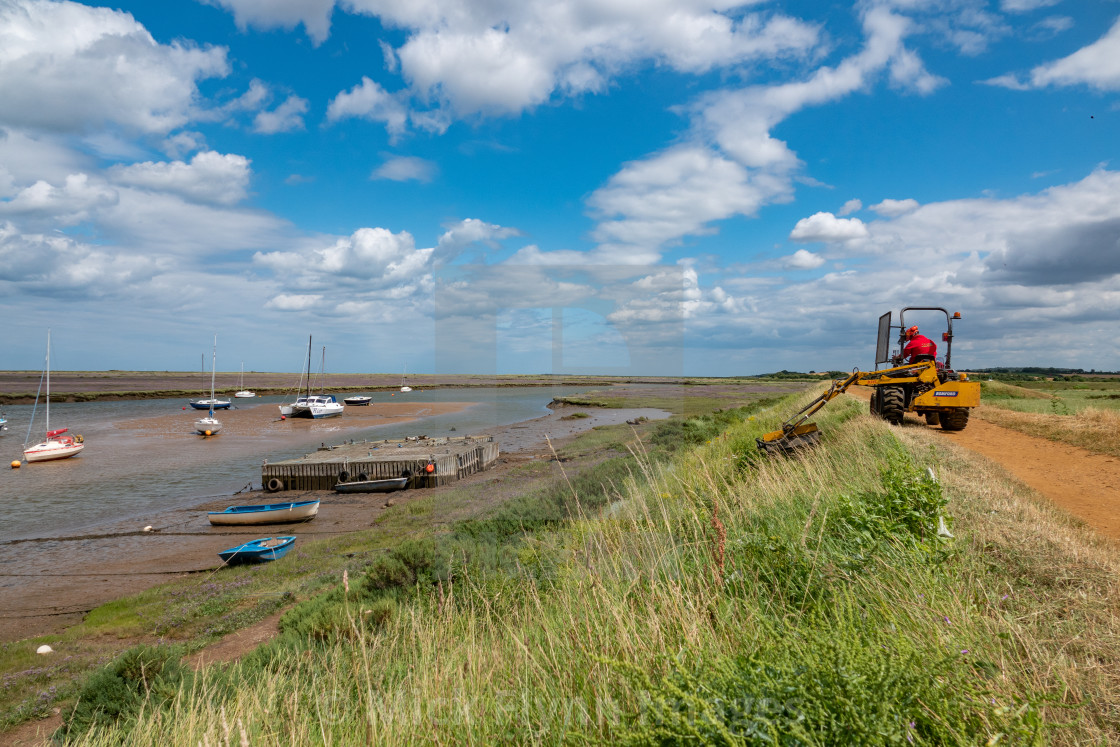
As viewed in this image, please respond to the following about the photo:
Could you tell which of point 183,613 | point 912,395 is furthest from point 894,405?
point 183,613

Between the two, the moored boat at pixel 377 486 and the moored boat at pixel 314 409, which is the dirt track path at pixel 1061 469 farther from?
the moored boat at pixel 314 409

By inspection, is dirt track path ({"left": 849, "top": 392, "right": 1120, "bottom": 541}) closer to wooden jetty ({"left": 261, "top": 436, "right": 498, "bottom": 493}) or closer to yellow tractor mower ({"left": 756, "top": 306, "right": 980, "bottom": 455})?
yellow tractor mower ({"left": 756, "top": 306, "right": 980, "bottom": 455})

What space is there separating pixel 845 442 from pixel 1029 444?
3232mm

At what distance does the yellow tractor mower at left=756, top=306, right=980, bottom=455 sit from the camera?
11352 millimetres

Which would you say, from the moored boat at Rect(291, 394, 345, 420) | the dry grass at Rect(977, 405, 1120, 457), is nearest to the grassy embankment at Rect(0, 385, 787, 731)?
the dry grass at Rect(977, 405, 1120, 457)

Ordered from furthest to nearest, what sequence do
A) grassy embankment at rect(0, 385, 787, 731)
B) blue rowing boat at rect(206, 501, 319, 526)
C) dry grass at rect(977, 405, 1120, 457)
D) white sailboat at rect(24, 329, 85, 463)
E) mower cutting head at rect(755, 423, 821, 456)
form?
white sailboat at rect(24, 329, 85, 463) < blue rowing boat at rect(206, 501, 319, 526) < mower cutting head at rect(755, 423, 821, 456) < dry grass at rect(977, 405, 1120, 457) < grassy embankment at rect(0, 385, 787, 731)

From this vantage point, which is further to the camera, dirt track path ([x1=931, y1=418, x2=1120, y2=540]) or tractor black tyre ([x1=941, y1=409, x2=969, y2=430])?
tractor black tyre ([x1=941, y1=409, x2=969, y2=430])

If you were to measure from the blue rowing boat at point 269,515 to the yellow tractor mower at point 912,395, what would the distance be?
1616cm

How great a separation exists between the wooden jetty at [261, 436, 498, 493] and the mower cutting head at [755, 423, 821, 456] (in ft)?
55.0

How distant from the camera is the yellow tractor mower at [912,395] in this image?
37.2ft

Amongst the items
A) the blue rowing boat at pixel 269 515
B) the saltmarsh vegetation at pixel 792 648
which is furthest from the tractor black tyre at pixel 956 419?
the blue rowing boat at pixel 269 515

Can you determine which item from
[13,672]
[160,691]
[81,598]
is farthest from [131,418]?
[160,691]

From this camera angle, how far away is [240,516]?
20047mm

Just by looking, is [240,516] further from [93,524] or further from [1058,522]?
[1058,522]
